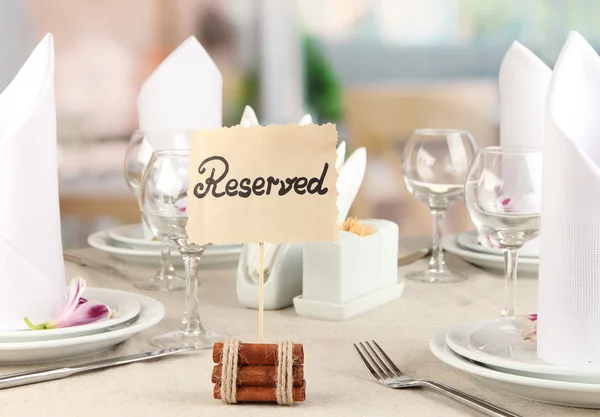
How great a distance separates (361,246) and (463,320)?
0.55 ft

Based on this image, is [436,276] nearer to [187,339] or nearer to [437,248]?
[437,248]

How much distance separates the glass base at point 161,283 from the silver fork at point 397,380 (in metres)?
0.45

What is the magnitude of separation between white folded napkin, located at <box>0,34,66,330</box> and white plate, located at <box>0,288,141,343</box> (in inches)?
1.1

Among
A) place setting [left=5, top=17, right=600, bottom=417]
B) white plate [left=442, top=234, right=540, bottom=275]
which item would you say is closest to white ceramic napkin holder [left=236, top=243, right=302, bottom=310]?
place setting [left=5, top=17, right=600, bottom=417]

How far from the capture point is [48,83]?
0.98m

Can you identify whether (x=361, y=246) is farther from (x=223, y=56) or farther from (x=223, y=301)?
(x=223, y=56)

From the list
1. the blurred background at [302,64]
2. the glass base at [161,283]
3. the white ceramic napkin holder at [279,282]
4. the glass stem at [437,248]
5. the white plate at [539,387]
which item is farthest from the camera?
the blurred background at [302,64]

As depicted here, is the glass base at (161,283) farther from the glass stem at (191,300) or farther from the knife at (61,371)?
the knife at (61,371)

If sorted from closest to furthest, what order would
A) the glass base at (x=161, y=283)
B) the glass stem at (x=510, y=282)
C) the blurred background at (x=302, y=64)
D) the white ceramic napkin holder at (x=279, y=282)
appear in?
the glass stem at (x=510, y=282)
the white ceramic napkin holder at (x=279, y=282)
the glass base at (x=161, y=283)
the blurred background at (x=302, y=64)

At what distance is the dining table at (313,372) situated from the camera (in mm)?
773

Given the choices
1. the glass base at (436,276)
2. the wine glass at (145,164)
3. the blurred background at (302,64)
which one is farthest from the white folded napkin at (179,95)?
the blurred background at (302,64)

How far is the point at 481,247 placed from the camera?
149 cm

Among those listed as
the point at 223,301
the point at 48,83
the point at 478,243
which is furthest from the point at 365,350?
the point at 478,243

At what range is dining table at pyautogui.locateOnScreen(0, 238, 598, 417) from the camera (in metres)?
0.77
